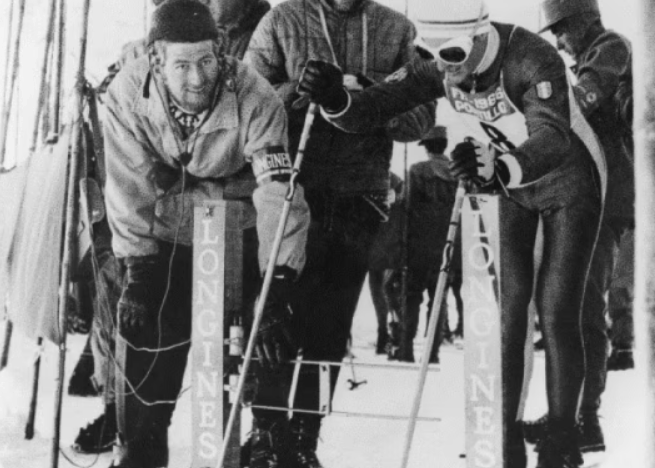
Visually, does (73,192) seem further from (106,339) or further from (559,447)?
(559,447)

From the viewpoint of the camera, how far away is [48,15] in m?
2.61

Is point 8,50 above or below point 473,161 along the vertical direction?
above

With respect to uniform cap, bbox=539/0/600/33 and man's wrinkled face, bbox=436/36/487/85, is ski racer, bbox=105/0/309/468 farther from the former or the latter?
uniform cap, bbox=539/0/600/33

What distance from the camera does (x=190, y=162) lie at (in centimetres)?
229

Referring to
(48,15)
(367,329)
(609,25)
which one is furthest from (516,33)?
(48,15)

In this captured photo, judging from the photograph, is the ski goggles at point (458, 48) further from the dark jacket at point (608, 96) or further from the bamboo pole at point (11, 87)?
the bamboo pole at point (11, 87)

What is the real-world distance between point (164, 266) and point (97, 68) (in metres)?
0.62

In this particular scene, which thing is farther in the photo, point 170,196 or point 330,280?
point 170,196

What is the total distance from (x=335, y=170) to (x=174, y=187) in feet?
1.46

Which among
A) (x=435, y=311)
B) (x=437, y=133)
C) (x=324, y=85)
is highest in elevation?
→ (x=324, y=85)

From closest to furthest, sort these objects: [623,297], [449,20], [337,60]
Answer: [623,297] → [449,20] → [337,60]

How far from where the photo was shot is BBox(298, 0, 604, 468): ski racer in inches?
72.1

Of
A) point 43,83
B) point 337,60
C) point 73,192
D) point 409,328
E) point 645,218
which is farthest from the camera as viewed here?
point 43,83

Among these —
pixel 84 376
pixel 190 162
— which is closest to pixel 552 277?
pixel 190 162
